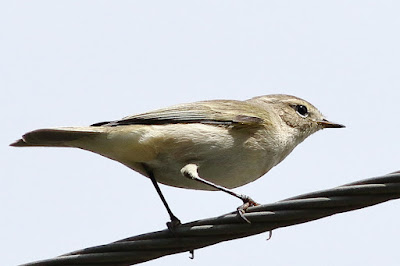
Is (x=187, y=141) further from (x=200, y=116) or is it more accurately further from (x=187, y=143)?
(x=200, y=116)

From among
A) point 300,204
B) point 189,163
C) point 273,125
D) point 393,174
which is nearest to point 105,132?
point 189,163

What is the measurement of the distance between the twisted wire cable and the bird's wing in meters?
1.82

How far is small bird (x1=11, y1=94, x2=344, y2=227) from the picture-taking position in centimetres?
685

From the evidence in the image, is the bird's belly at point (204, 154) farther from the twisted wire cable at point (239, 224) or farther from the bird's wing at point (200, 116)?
the twisted wire cable at point (239, 224)

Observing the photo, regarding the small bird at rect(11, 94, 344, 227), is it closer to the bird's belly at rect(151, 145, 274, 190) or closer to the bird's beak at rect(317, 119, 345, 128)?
the bird's belly at rect(151, 145, 274, 190)

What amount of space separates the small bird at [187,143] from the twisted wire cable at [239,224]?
1330 mm

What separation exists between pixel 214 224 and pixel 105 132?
2.15 m

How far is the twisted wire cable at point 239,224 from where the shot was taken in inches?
175

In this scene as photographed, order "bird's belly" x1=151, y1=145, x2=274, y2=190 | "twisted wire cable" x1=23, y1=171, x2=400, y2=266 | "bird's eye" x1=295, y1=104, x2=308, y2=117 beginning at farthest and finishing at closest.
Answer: "bird's eye" x1=295, y1=104, x2=308, y2=117 < "bird's belly" x1=151, y1=145, x2=274, y2=190 < "twisted wire cable" x1=23, y1=171, x2=400, y2=266

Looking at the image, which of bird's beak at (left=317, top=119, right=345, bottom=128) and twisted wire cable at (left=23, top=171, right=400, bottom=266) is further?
bird's beak at (left=317, top=119, right=345, bottom=128)

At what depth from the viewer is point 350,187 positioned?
177 inches

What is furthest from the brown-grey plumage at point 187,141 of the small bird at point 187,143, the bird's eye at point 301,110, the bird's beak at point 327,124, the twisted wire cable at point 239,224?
the twisted wire cable at point 239,224

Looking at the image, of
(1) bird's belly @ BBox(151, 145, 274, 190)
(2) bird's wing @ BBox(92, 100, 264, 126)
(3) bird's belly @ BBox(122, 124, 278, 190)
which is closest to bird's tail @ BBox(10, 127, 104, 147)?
(2) bird's wing @ BBox(92, 100, 264, 126)

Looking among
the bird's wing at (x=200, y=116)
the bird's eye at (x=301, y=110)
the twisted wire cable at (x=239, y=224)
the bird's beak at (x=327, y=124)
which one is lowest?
the twisted wire cable at (x=239, y=224)
